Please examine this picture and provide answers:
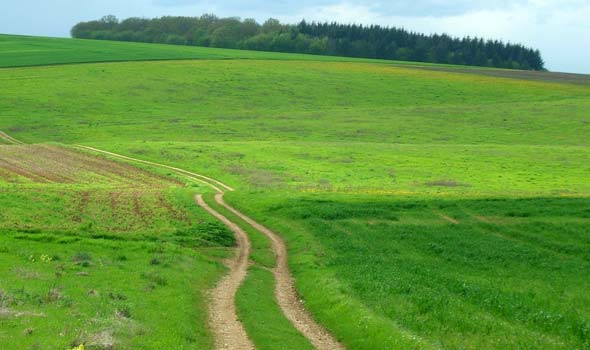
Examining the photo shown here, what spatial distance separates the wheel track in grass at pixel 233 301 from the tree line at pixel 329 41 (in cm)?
14725

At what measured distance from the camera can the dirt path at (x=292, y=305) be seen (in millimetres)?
19109

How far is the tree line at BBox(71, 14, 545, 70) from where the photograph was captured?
183 m

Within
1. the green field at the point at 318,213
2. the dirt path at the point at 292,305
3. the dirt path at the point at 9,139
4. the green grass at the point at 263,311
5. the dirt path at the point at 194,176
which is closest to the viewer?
the green grass at the point at 263,311

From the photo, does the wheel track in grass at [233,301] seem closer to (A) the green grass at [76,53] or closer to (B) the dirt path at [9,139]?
(B) the dirt path at [9,139]

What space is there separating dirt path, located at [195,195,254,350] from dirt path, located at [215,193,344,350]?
119cm

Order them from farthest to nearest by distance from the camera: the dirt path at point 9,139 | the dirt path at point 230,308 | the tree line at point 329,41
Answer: the tree line at point 329,41 < the dirt path at point 9,139 < the dirt path at point 230,308

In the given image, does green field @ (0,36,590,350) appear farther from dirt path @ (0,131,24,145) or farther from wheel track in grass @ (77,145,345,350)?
dirt path @ (0,131,24,145)

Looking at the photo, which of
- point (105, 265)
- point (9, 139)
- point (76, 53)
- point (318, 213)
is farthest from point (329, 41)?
point (105, 265)

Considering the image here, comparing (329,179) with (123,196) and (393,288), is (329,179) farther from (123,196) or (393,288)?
(393,288)

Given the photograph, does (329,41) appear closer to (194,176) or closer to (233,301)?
(194,176)

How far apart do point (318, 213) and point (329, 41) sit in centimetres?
15425

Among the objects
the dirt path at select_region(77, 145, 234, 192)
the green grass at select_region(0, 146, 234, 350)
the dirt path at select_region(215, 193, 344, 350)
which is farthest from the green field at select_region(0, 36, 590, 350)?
the dirt path at select_region(77, 145, 234, 192)

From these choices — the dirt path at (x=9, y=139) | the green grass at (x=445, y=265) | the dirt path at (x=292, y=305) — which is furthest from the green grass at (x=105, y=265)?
the dirt path at (x=9, y=139)

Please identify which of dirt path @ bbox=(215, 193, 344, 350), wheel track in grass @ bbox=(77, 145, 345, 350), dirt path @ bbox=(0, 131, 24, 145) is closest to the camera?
wheel track in grass @ bbox=(77, 145, 345, 350)
